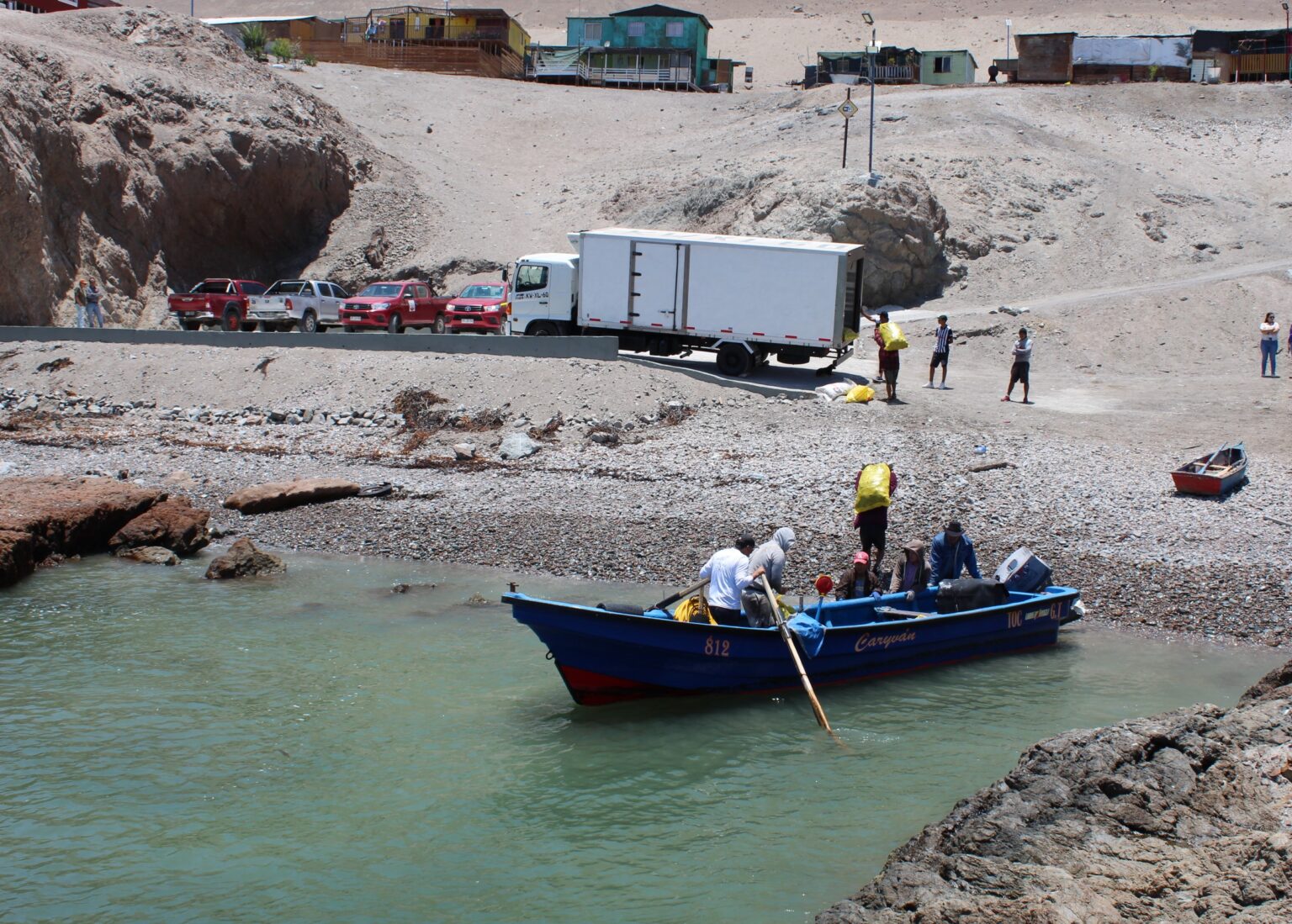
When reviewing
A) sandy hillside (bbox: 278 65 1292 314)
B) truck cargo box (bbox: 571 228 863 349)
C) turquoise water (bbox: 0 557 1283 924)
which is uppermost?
sandy hillside (bbox: 278 65 1292 314)

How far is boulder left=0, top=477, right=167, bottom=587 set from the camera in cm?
1580

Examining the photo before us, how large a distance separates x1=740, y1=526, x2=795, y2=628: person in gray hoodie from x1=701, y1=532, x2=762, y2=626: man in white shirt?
0.08m

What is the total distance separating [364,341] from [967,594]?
56.4 feet

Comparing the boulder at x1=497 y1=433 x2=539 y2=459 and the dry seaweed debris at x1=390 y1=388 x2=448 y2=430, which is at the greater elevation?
the dry seaweed debris at x1=390 y1=388 x2=448 y2=430

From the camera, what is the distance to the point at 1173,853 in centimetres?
643

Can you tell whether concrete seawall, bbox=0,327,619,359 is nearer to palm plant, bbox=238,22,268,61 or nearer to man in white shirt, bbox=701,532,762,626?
man in white shirt, bbox=701,532,762,626

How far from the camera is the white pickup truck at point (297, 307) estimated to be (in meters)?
32.0

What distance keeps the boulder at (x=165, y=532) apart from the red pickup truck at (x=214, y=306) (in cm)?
1569

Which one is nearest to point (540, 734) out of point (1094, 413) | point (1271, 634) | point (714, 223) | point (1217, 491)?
point (1271, 634)

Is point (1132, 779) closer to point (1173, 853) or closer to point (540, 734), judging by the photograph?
point (1173, 853)

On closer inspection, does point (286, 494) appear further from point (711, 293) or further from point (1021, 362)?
point (1021, 362)

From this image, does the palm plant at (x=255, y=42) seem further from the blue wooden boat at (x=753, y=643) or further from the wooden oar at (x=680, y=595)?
the blue wooden boat at (x=753, y=643)

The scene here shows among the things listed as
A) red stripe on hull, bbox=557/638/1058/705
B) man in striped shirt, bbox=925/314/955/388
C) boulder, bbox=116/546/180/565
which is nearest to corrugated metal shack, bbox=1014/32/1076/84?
man in striped shirt, bbox=925/314/955/388

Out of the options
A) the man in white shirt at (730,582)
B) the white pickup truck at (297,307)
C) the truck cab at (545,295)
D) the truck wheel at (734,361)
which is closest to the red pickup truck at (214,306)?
the white pickup truck at (297,307)
